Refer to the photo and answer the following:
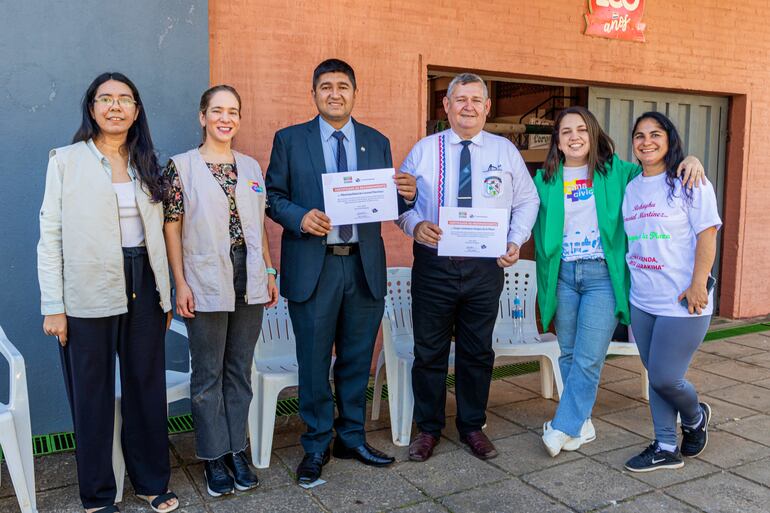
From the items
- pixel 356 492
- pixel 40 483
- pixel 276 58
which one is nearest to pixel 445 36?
pixel 276 58

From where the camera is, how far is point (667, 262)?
137 inches

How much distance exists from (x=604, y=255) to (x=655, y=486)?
3.87 ft

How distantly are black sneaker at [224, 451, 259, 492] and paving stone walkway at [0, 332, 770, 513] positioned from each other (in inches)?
2.2

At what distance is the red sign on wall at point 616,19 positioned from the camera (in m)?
6.02

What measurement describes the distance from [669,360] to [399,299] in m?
1.77

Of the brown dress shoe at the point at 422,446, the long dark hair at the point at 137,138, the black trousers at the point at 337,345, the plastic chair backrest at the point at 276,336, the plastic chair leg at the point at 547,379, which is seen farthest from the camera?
the plastic chair leg at the point at 547,379

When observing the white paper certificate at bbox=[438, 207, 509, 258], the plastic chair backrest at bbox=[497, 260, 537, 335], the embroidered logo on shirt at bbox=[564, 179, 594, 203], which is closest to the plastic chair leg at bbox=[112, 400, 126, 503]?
the white paper certificate at bbox=[438, 207, 509, 258]

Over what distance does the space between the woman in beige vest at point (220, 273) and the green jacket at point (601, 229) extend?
1471mm

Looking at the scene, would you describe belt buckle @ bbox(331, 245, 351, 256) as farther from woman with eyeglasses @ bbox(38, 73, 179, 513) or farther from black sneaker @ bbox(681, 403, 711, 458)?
black sneaker @ bbox(681, 403, 711, 458)

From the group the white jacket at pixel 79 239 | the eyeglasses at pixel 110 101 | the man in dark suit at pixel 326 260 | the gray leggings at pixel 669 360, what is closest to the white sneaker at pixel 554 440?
the gray leggings at pixel 669 360

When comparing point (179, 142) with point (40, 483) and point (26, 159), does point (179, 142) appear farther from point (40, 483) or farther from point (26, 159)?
point (40, 483)

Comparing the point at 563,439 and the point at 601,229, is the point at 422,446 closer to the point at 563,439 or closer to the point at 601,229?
the point at 563,439

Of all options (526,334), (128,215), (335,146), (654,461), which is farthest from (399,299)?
(128,215)

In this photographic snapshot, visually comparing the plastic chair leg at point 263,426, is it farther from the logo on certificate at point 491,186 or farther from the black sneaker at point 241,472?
the logo on certificate at point 491,186
